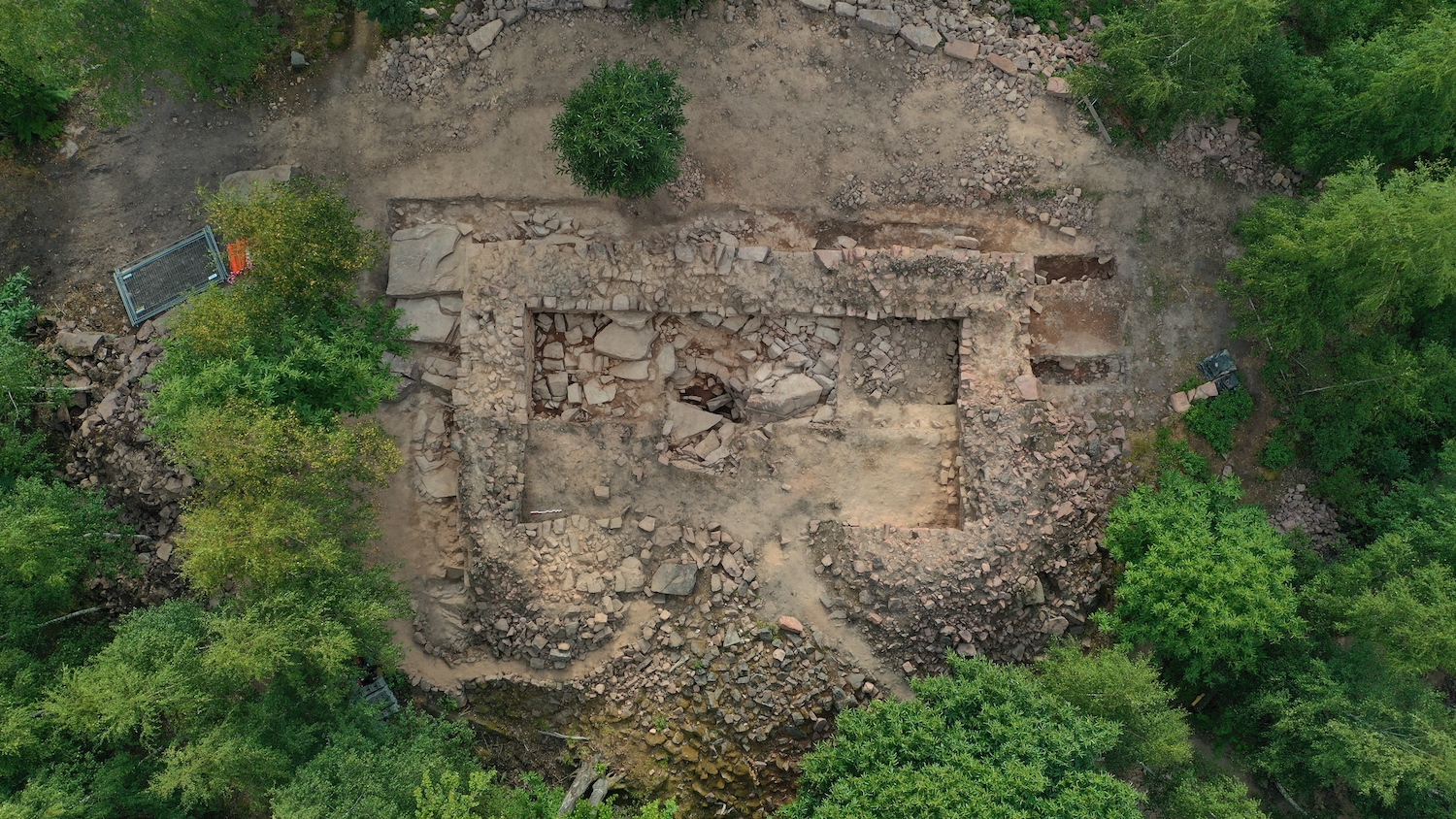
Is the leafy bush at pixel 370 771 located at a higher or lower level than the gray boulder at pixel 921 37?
lower

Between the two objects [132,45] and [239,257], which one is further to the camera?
[239,257]

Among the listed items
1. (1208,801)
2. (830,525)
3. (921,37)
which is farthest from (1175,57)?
(1208,801)

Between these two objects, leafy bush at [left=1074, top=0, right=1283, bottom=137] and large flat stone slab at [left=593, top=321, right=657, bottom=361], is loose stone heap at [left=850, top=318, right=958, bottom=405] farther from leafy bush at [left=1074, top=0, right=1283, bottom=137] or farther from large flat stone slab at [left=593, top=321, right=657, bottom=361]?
leafy bush at [left=1074, top=0, right=1283, bottom=137]

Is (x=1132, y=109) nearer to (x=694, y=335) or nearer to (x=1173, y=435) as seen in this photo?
(x=1173, y=435)

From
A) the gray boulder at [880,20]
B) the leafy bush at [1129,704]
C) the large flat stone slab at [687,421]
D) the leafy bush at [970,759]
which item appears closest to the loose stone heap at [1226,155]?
the gray boulder at [880,20]

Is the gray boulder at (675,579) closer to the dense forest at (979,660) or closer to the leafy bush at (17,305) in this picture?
the dense forest at (979,660)

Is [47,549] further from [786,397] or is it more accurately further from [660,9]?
[660,9]
